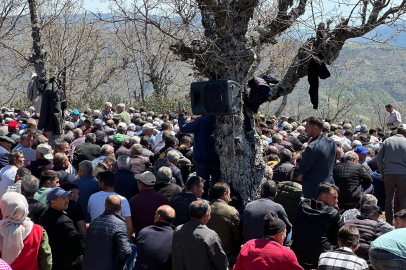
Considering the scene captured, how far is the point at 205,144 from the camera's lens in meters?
7.70

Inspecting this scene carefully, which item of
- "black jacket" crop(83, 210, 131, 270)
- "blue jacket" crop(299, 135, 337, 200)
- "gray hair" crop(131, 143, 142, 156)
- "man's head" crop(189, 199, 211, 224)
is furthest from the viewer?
"gray hair" crop(131, 143, 142, 156)

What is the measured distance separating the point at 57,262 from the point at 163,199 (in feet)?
5.33

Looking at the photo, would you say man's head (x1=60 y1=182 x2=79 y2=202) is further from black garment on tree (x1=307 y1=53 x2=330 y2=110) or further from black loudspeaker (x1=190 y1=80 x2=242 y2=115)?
black garment on tree (x1=307 y1=53 x2=330 y2=110)

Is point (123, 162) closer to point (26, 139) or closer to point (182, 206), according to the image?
point (182, 206)

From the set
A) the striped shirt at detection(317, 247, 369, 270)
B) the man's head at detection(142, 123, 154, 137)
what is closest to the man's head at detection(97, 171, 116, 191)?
the striped shirt at detection(317, 247, 369, 270)

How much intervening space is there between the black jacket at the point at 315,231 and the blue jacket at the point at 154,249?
5.51 ft

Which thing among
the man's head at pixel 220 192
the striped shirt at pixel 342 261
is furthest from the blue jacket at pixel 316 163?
the striped shirt at pixel 342 261

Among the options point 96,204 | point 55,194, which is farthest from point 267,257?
point 96,204

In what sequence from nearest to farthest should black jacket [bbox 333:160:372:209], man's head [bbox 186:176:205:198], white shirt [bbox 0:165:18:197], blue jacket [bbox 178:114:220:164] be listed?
man's head [bbox 186:176:205:198] < white shirt [bbox 0:165:18:197] < blue jacket [bbox 178:114:220:164] < black jacket [bbox 333:160:372:209]

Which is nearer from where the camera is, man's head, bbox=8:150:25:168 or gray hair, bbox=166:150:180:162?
man's head, bbox=8:150:25:168

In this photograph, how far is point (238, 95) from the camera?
6809 millimetres

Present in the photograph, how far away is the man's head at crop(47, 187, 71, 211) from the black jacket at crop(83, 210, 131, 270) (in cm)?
50

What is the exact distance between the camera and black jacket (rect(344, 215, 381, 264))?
525cm

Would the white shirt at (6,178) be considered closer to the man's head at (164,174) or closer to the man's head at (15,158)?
the man's head at (15,158)
